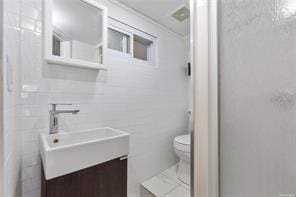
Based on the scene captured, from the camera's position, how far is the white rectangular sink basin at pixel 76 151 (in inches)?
33.6

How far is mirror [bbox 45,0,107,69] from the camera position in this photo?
1.16 m

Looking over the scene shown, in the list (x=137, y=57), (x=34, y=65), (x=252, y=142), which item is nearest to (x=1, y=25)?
(x=34, y=65)

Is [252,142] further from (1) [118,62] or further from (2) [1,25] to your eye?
(1) [118,62]

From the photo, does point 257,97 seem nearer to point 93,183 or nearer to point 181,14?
A: point 93,183

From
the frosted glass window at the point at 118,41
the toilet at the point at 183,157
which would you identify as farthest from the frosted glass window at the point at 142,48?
the toilet at the point at 183,157

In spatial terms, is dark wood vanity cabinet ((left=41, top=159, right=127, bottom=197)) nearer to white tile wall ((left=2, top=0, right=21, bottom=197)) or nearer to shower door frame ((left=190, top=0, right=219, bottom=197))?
white tile wall ((left=2, top=0, right=21, bottom=197))

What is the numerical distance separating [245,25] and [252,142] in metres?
0.33

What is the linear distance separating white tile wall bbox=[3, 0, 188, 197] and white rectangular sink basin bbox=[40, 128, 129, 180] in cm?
9

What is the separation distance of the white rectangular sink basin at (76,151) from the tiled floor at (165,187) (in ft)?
2.65

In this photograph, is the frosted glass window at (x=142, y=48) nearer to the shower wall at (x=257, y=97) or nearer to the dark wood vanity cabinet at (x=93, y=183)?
the dark wood vanity cabinet at (x=93, y=183)

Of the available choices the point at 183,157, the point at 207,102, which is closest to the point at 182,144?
the point at 183,157

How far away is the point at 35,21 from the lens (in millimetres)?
1108

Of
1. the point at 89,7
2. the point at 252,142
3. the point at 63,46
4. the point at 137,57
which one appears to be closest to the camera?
the point at 252,142

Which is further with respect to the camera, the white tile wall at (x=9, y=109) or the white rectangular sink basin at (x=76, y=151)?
the white rectangular sink basin at (x=76, y=151)
